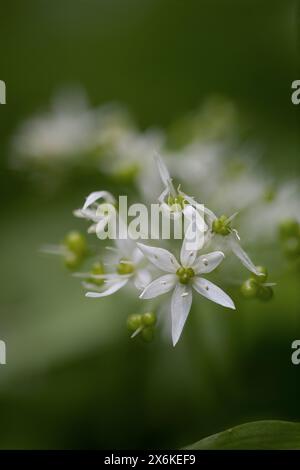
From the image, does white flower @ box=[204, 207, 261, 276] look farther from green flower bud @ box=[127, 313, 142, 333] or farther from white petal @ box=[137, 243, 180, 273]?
green flower bud @ box=[127, 313, 142, 333]

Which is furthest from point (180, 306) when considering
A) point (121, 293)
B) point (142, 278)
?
point (121, 293)

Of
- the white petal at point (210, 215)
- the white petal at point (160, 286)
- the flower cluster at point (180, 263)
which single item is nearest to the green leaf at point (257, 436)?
the flower cluster at point (180, 263)

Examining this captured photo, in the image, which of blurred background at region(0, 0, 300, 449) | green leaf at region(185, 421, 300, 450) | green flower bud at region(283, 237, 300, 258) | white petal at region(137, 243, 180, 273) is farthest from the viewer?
blurred background at region(0, 0, 300, 449)

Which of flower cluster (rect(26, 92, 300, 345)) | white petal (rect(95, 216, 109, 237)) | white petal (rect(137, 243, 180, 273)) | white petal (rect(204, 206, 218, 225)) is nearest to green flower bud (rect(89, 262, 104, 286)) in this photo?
flower cluster (rect(26, 92, 300, 345))

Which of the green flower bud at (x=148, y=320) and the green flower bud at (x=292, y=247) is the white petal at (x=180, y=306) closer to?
the green flower bud at (x=148, y=320)
